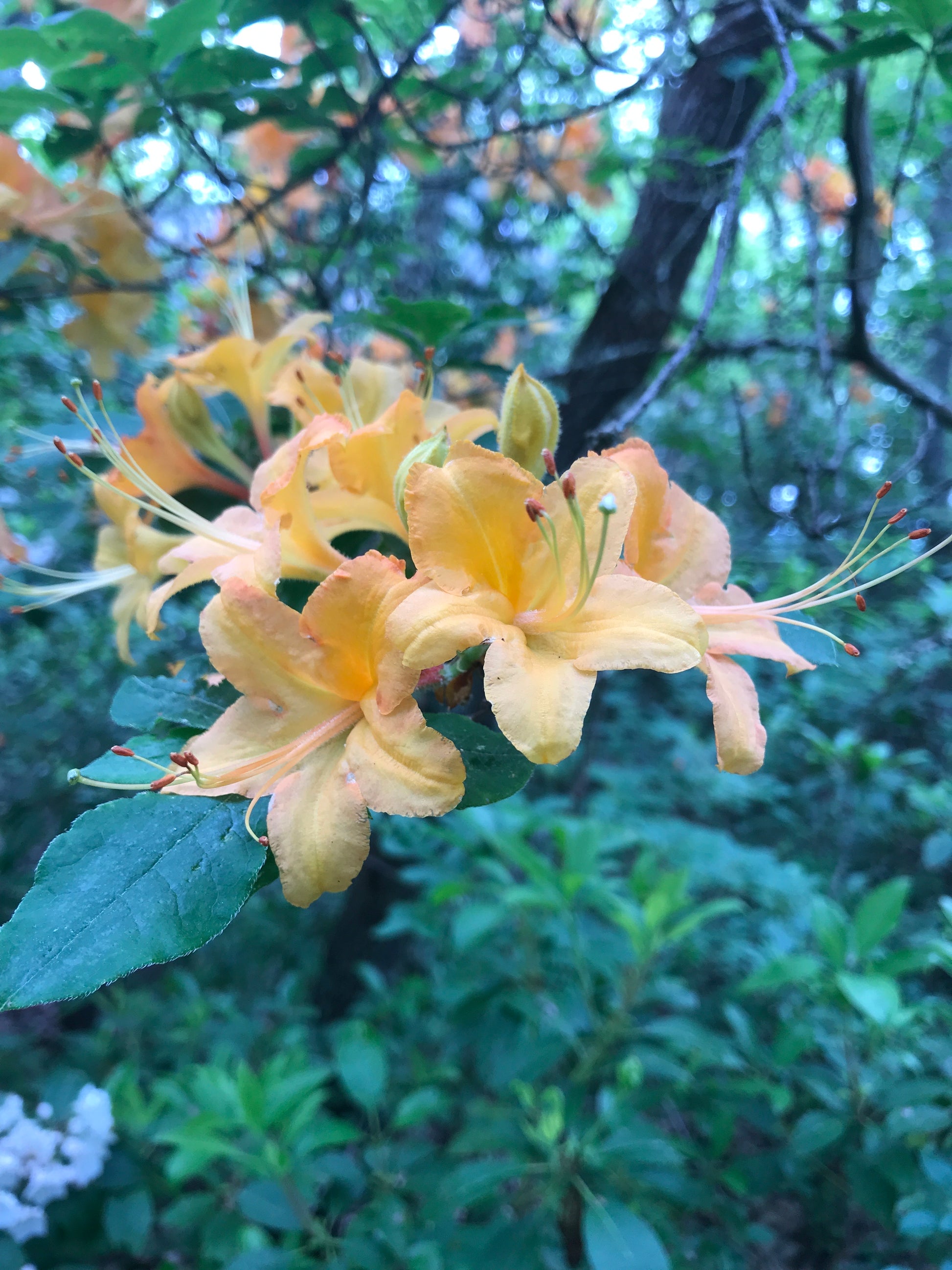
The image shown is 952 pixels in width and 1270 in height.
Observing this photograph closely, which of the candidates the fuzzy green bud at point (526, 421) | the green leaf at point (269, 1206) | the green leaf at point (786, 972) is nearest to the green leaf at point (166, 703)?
the fuzzy green bud at point (526, 421)

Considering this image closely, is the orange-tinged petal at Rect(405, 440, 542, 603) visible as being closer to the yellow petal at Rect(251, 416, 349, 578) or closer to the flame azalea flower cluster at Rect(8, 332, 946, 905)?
the flame azalea flower cluster at Rect(8, 332, 946, 905)

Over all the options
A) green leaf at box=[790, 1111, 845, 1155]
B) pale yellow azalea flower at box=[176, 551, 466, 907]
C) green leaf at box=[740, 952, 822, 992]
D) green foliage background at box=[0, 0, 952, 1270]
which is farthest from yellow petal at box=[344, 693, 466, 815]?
green leaf at box=[790, 1111, 845, 1155]

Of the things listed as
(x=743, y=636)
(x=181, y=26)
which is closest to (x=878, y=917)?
(x=743, y=636)

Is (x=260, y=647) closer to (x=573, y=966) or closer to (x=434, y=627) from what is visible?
(x=434, y=627)

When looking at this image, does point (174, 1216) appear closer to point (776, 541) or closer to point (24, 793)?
point (24, 793)

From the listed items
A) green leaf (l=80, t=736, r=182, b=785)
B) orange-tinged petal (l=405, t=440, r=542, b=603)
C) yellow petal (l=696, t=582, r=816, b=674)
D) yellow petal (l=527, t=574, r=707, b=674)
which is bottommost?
green leaf (l=80, t=736, r=182, b=785)

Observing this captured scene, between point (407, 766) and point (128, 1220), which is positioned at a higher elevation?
point (407, 766)
